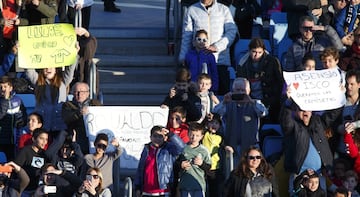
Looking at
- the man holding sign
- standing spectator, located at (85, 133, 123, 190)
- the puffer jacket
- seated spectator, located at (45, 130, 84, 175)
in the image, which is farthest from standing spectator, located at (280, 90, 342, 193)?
the puffer jacket

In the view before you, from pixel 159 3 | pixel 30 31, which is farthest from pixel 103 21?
pixel 30 31

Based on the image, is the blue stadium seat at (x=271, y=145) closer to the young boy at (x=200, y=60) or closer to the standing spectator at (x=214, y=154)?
the standing spectator at (x=214, y=154)

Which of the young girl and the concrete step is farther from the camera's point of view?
the concrete step

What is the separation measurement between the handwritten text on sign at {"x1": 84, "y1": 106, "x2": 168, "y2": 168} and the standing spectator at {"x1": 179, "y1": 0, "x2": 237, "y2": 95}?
2.01 metres

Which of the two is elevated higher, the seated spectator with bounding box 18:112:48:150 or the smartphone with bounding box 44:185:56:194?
the seated spectator with bounding box 18:112:48:150

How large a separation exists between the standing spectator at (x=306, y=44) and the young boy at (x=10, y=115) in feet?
10.9

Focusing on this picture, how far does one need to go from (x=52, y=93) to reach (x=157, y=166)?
209 cm

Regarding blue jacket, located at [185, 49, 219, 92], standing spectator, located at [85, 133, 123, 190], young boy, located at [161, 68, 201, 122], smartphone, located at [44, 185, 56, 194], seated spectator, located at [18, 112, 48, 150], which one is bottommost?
smartphone, located at [44, 185, 56, 194]

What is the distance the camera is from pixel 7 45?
2047cm

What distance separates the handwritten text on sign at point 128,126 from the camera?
707 inches

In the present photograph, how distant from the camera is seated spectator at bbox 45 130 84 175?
57.4 feet

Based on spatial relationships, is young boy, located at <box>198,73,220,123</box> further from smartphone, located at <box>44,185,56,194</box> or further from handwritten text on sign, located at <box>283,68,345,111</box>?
smartphone, located at <box>44,185,56,194</box>

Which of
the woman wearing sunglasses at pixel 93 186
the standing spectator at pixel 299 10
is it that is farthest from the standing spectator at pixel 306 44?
the woman wearing sunglasses at pixel 93 186

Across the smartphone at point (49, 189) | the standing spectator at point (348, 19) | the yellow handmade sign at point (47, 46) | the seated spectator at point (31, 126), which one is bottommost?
the smartphone at point (49, 189)
